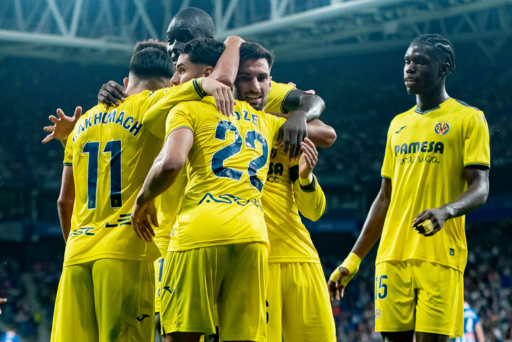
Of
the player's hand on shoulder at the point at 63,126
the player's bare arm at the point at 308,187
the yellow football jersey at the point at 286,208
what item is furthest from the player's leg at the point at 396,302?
the player's hand on shoulder at the point at 63,126

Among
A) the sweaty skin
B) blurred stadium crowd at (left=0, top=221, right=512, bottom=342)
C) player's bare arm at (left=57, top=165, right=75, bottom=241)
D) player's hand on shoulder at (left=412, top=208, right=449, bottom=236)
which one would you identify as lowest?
blurred stadium crowd at (left=0, top=221, right=512, bottom=342)

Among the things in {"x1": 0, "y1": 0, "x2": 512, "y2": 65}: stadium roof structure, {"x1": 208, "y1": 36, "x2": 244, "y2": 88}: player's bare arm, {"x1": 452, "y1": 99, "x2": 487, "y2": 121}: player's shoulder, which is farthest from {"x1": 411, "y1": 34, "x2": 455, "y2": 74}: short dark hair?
{"x1": 0, "y1": 0, "x2": 512, "y2": 65}: stadium roof structure

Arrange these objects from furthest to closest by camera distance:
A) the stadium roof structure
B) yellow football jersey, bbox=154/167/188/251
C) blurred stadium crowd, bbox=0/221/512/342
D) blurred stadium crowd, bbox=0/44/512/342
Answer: the stadium roof structure, blurred stadium crowd, bbox=0/44/512/342, blurred stadium crowd, bbox=0/221/512/342, yellow football jersey, bbox=154/167/188/251

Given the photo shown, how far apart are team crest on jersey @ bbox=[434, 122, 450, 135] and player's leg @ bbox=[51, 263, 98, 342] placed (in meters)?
2.43

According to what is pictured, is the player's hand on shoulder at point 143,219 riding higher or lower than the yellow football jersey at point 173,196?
lower

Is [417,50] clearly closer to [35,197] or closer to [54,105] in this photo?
[35,197]

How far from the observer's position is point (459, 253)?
443 centimetres

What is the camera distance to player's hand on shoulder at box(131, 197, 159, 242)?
12.4ft

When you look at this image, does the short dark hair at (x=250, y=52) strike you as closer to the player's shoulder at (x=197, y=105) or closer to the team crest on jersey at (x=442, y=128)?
the player's shoulder at (x=197, y=105)

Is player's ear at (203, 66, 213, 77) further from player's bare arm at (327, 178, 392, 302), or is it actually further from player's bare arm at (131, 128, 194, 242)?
player's bare arm at (327, 178, 392, 302)

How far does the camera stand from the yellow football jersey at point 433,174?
439 cm

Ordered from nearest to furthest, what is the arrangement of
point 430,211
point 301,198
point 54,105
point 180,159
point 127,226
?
1. point 180,159
2. point 430,211
3. point 127,226
4. point 301,198
5. point 54,105

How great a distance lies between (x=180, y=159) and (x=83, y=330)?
136 centimetres

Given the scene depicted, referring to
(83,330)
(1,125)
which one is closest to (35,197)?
(1,125)
